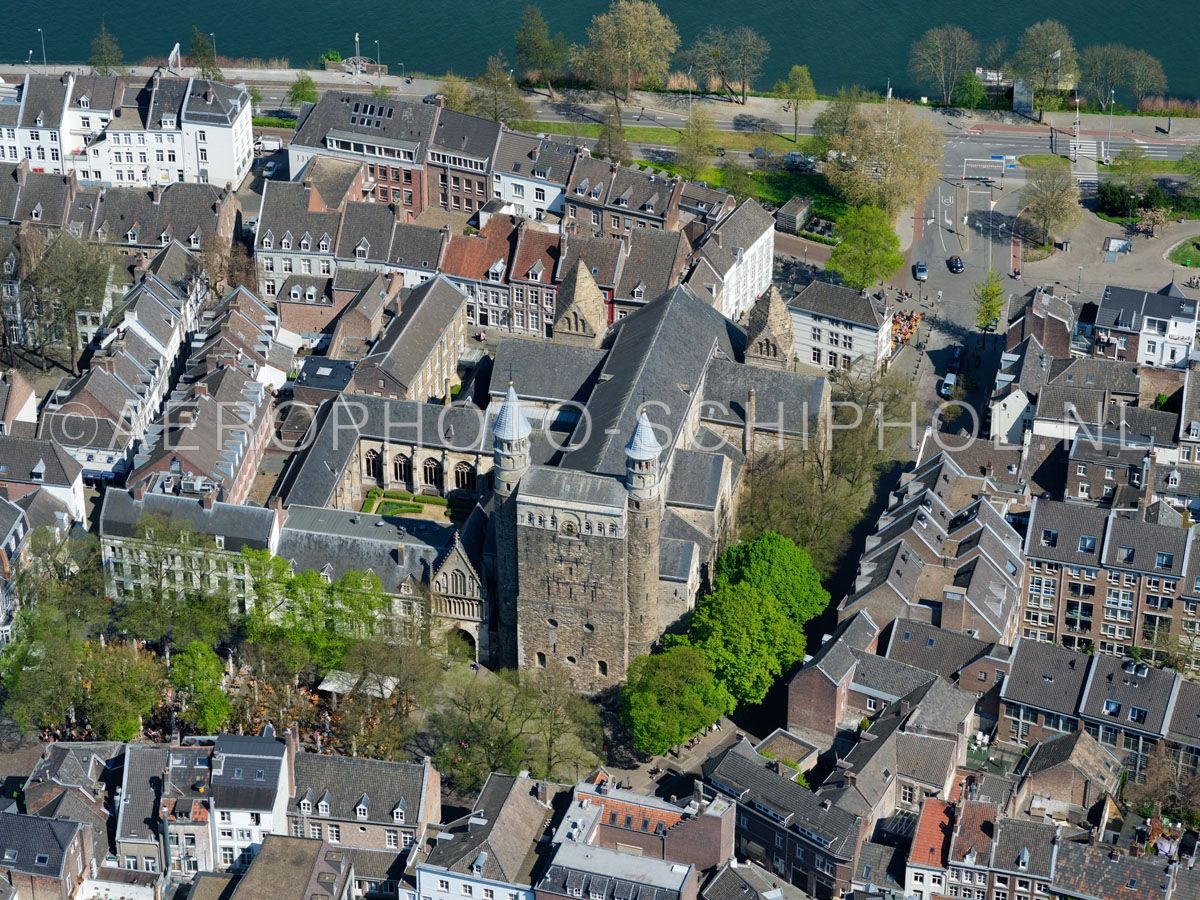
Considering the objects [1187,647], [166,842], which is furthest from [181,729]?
[1187,647]

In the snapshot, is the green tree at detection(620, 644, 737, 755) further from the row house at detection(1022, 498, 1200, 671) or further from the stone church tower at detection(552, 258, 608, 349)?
the stone church tower at detection(552, 258, 608, 349)

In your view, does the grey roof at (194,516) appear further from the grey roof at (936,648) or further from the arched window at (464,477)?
the grey roof at (936,648)

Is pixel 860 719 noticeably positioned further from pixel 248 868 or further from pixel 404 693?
pixel 248 868

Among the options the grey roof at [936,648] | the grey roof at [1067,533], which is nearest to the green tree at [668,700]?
the grey roof at [936,648]

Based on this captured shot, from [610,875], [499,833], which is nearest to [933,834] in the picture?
[610,875]

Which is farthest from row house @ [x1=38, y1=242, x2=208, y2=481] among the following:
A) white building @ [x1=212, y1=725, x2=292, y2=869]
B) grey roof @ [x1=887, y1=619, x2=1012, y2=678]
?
grey roof @ [x1=887, y1=619, x2=1012, y2=678]
